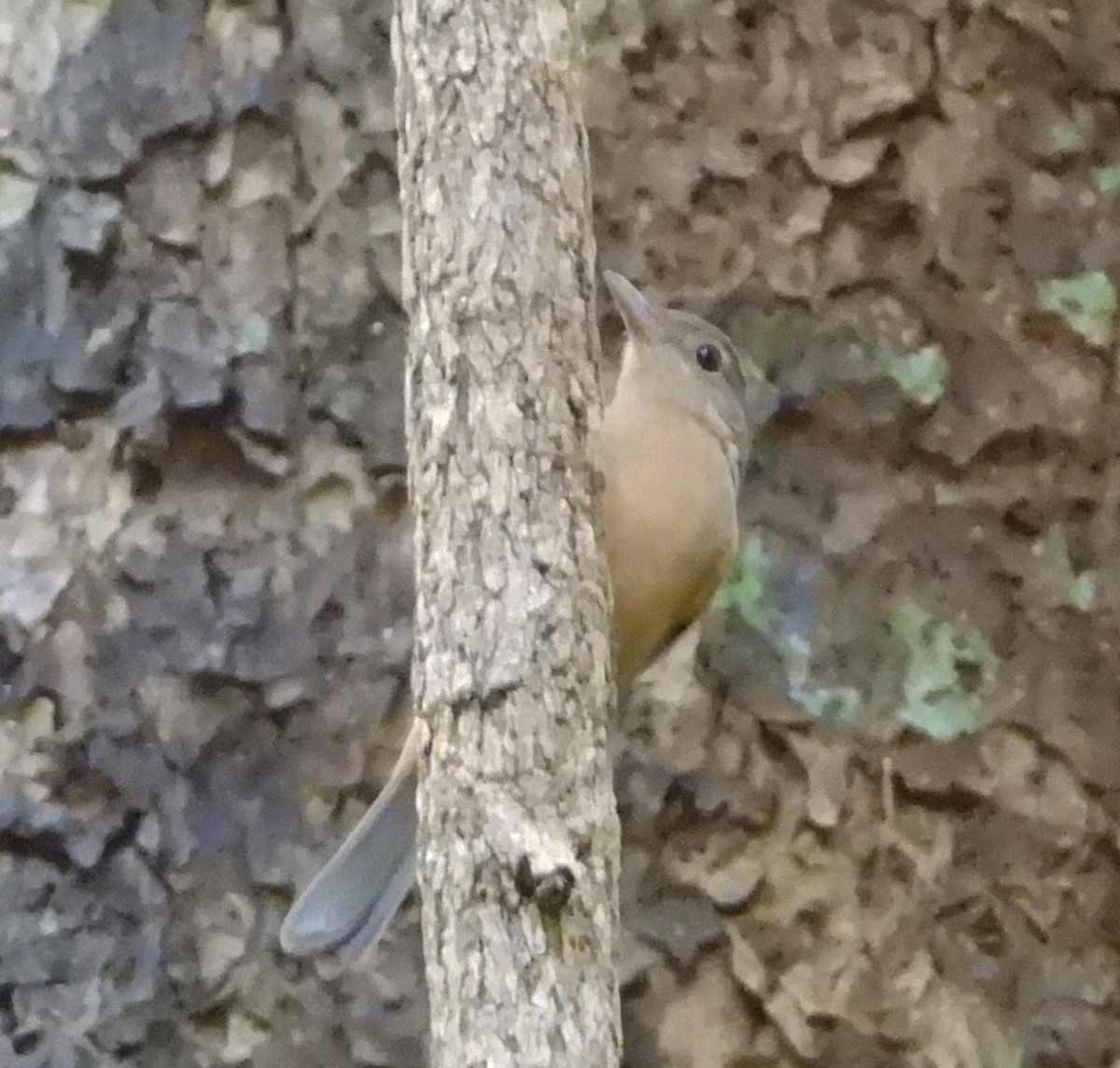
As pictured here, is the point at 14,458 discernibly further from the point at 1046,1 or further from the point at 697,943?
the point at 1046,1

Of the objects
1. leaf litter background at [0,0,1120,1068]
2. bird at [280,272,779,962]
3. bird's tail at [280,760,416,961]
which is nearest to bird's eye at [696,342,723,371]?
bird at [280,272,779,962]

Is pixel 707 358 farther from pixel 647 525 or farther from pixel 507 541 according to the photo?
pixel 507 541

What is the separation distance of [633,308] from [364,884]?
0.86 meters

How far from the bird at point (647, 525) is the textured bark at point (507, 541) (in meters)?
0.43

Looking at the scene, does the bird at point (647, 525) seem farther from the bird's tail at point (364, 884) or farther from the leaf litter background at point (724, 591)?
the leaf litter background at point (724, 591)

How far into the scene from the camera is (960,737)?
2.50m

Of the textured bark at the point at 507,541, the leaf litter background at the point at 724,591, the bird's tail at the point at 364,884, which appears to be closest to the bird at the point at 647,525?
the bird's tail at the point at 364,884

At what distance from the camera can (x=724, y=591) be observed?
2.53 meters

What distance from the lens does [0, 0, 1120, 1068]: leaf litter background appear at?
2371mm

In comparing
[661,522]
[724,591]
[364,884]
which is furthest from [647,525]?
[364,884]

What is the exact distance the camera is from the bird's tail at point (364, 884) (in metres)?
2.21

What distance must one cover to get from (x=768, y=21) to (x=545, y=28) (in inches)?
43.0

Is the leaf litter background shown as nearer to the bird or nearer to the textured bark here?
the bird

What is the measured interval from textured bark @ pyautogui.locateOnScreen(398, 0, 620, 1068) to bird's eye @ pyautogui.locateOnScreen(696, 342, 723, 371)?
0.79m
